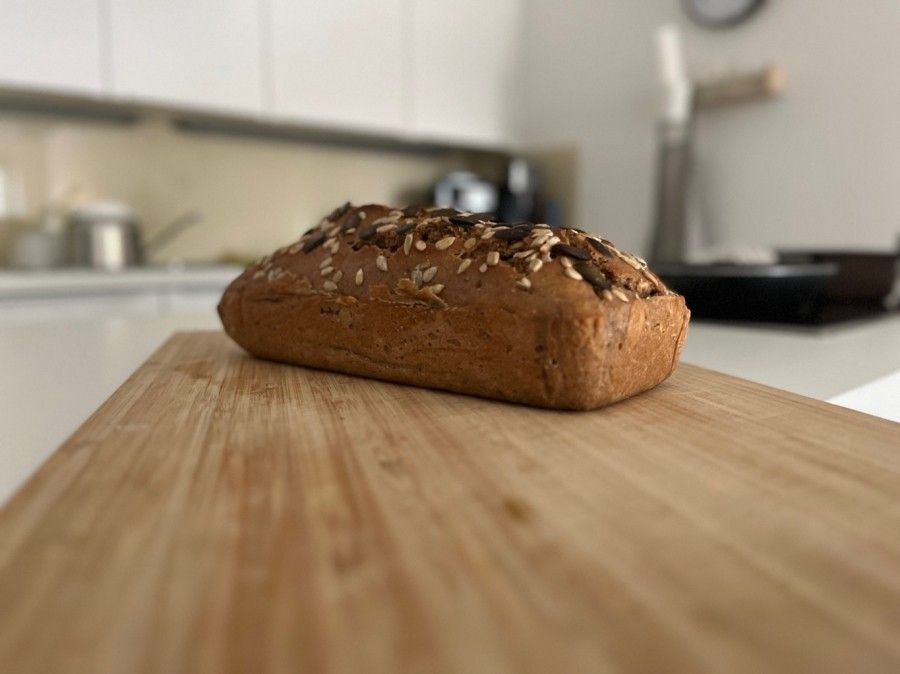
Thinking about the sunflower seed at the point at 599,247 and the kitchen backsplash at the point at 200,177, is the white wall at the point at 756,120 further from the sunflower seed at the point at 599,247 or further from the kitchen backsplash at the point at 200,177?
the sunflower seed at the point at 599,247

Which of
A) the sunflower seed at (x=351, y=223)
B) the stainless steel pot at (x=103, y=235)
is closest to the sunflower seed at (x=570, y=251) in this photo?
the sunflower seed at (x=351, y=223)

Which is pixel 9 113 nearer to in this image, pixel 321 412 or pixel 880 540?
pixel 321 412

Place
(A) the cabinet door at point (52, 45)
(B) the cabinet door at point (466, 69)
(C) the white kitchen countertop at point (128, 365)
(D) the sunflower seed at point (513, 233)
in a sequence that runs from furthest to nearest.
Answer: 1. (B) the cabinet door at point (466, 69)
2. (A) the cabinet door at point (52, 45)
3. (D) the sunflower seed at point (513, 233)
4. (C) the white kitchen countertop at point (128, 365)

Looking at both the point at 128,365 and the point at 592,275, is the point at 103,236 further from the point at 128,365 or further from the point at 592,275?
the point at 592,275

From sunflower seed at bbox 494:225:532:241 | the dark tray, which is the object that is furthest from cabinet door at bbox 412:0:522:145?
sunflower seed at bbox 494:225:532:241

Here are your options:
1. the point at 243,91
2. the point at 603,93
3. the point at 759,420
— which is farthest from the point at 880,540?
the point at 603,93
